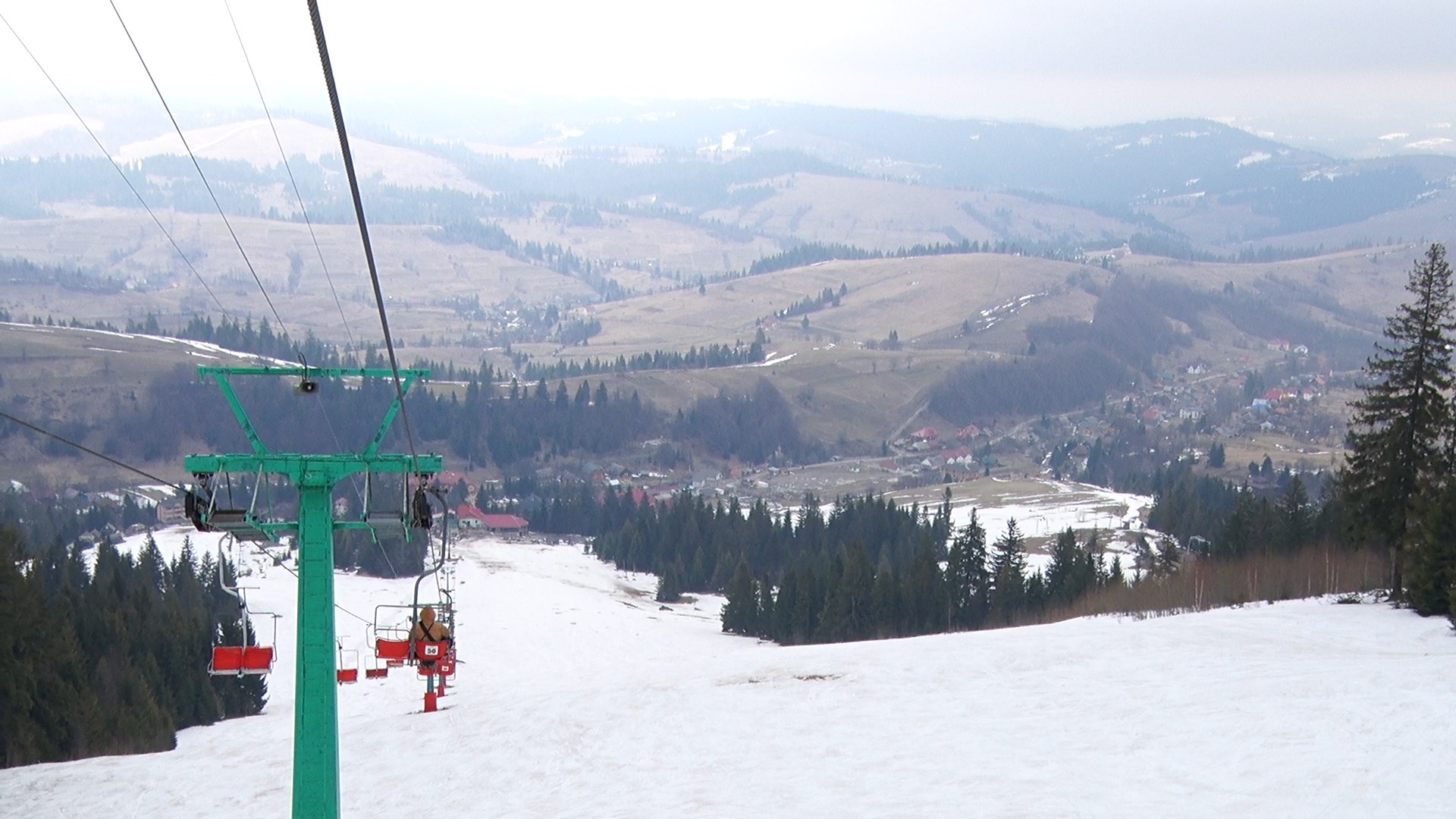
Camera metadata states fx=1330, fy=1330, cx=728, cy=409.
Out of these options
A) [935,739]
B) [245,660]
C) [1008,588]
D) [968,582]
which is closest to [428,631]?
[245,660]

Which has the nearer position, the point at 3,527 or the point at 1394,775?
the point at 1394,775

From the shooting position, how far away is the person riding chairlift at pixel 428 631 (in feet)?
62.3

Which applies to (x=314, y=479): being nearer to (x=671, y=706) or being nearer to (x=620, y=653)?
(x=671, y=706)

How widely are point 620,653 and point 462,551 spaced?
124ft

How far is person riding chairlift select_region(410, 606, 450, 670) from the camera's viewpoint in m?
19.0

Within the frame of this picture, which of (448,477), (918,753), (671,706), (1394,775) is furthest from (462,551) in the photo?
(1394,775)

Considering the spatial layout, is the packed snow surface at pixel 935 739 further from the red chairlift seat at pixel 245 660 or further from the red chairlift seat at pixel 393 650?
the red chairlift seat at pixel 245 660

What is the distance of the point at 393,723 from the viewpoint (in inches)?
1101

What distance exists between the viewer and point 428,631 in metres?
19.1

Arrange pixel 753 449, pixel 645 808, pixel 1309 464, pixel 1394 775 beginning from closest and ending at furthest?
1. pixel 1394 775
2. pixel 645 808
3. pixel 1309 464
4. pixel 753 449

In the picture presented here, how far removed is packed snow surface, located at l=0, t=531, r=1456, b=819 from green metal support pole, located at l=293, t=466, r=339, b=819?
5129 mm

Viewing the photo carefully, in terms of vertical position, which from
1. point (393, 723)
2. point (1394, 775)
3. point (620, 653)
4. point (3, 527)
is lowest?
point (620, 653)

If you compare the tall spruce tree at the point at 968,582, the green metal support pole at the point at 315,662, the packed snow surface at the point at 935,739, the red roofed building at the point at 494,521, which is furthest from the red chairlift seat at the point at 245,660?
the red roofed building at the point at 494,521

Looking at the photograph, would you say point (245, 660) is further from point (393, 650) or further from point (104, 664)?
point (104, 664)
